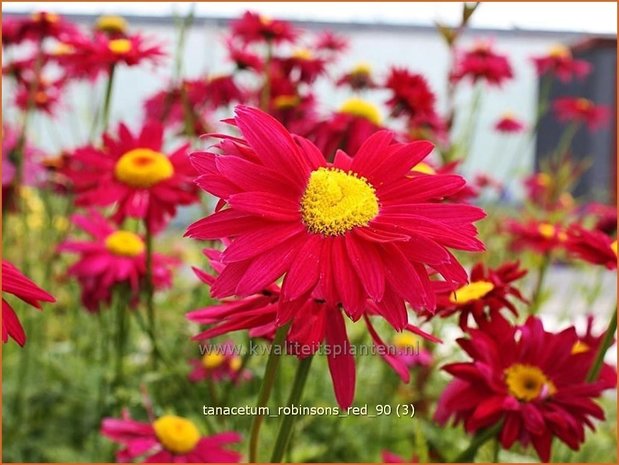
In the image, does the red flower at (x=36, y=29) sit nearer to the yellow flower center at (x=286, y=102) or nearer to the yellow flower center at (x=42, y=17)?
the yellow flower center at (x=42, y=17)

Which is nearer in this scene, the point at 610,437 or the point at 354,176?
the point at 354,176

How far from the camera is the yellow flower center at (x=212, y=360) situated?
2.82 feet

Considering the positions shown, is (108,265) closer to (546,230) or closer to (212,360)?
(212,360)

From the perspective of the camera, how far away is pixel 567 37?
11.0 feet

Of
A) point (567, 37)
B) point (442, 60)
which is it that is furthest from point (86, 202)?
point (442, 60)

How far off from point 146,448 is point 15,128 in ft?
3.41

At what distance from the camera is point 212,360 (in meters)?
0.88

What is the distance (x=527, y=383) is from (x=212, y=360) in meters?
0.43

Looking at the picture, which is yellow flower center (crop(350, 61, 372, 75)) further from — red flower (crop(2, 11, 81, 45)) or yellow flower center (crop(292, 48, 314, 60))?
red flower (crop(2, 11, 81, 45))

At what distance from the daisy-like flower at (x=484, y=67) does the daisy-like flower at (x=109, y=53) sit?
1.80ft

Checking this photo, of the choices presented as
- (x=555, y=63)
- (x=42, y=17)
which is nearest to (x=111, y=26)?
(x=42, y=17)

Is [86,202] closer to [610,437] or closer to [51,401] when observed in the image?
[51,401]

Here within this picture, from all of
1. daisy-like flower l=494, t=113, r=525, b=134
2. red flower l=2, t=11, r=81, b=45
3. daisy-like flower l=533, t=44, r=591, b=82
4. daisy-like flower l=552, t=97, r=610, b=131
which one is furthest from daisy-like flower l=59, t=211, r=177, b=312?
daisy-like flower l=552, t=97, r=610, b=131

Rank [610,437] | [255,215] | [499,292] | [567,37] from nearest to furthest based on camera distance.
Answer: [255,215] → [499,292] → [610,437] → [567,37]
